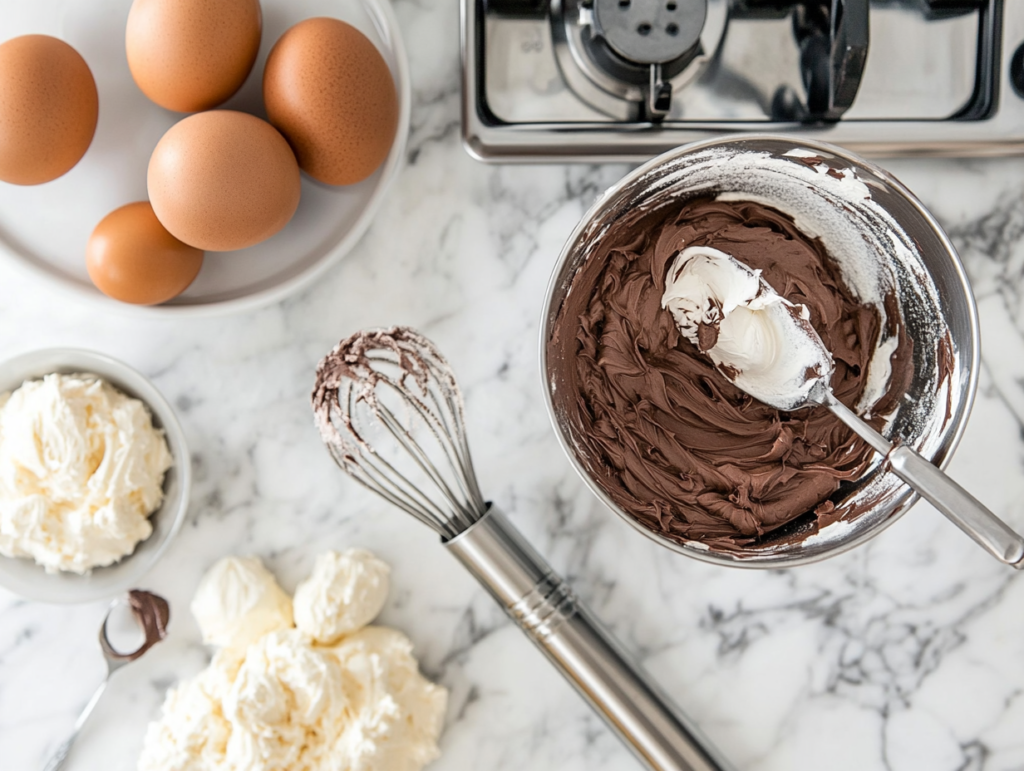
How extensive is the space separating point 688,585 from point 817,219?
1.27 ft

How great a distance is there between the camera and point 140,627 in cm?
78

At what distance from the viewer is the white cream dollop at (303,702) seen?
70 cm

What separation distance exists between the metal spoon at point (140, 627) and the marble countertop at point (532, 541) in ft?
0.06

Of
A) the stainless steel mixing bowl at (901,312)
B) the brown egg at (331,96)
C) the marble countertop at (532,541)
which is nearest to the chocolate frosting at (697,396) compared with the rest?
the stainless steel mixing bowl at (901,312)

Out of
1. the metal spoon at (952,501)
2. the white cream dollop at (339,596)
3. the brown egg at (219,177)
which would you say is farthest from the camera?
the white cream dollop at (339,596)

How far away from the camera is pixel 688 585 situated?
797mm

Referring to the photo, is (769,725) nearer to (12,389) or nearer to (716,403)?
(716,403)

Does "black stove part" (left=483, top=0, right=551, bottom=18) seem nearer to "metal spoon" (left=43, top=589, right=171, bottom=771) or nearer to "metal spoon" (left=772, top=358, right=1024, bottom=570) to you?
"metal spoon" (left=772, top=358, right=1024, bottom=570)

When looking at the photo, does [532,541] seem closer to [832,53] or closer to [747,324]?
[747,324]

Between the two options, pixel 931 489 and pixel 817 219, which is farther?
pixel 817 219

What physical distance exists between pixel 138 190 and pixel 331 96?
0.23m

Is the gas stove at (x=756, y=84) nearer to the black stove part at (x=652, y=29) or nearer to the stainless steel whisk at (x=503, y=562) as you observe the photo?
the black stove part at (x=652, y=29)

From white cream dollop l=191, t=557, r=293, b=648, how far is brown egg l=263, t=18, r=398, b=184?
1.31ft

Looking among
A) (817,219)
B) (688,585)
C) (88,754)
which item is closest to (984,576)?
(688,585)
